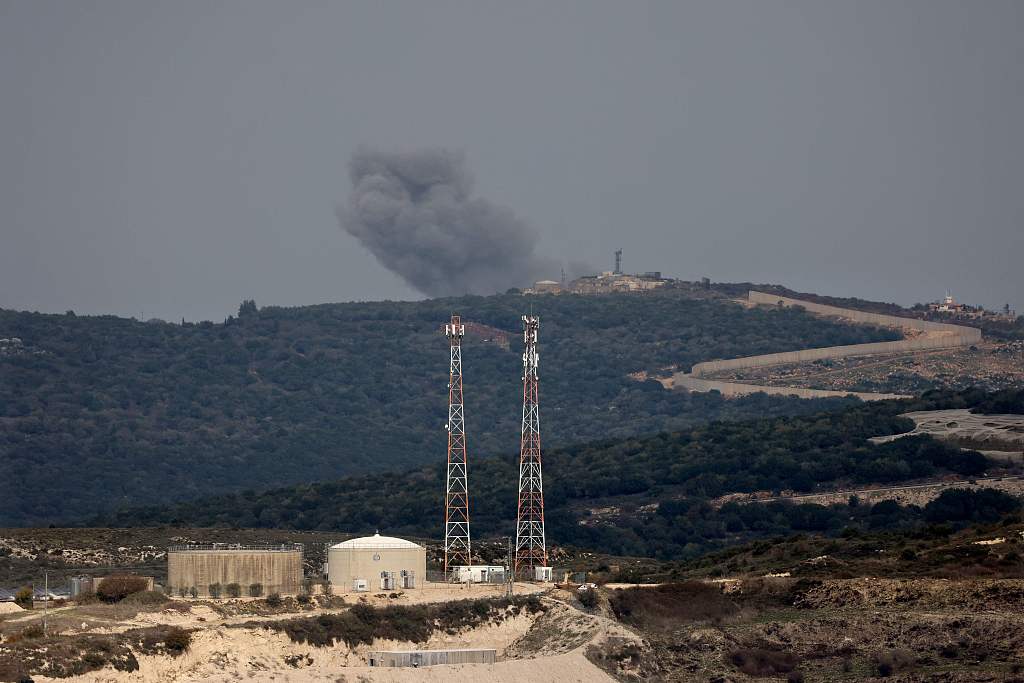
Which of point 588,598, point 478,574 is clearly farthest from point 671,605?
point 478,574

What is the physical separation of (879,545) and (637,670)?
72.5 feet

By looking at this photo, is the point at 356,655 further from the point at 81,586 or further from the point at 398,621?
the point at 81,586

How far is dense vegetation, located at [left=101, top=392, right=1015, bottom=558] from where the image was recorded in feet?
384

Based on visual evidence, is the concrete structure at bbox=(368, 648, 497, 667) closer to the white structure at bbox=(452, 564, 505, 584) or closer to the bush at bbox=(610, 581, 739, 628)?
the bush at bbox=(610, 581, 739, 628)

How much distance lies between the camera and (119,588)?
64.9 metres

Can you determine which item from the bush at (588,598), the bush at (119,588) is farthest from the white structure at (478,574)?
the bush at (119,588)

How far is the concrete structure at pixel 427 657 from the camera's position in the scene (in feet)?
200

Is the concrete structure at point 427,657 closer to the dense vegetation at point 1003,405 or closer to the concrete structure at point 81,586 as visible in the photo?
the concrete structure at point 81,586

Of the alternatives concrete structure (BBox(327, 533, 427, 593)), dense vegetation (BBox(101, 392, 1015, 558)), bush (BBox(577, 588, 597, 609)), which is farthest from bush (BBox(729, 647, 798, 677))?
dense vegetation (BBox(101, 392, 1015, 558))

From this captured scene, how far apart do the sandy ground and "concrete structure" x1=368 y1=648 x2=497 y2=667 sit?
49 centimetres

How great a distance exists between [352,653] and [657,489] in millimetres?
71651

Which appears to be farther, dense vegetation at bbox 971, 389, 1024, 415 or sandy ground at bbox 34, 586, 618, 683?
dense vegetation at bbox 971, 389, 1024, 415

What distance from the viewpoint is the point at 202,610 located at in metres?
61.6

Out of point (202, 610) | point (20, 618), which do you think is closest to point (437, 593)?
point (202, 610)
